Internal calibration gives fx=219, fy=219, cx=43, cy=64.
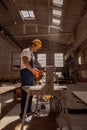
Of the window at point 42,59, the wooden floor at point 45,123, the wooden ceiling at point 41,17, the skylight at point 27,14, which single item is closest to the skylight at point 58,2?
the wooden ceiling at point 41,17

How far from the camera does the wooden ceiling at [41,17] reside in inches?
383

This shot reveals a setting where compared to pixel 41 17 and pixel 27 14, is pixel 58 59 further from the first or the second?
pixel 27 14

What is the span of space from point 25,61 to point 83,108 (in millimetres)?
2006

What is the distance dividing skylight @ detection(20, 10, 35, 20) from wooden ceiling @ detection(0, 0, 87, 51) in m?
0.20

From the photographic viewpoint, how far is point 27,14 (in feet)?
41.8

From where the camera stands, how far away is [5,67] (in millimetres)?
13773

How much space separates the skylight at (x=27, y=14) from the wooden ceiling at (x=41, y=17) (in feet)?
0.66

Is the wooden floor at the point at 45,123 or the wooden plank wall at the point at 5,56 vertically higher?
the wooden plank wall at the point at 5,56

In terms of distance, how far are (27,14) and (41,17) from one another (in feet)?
2.74

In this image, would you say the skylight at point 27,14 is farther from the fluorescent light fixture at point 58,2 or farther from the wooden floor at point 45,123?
the wooden floor at point 45,123

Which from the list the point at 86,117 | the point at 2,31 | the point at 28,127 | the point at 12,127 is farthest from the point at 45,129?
the point at 2,31

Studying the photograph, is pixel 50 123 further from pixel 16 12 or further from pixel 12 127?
pixel 16 12

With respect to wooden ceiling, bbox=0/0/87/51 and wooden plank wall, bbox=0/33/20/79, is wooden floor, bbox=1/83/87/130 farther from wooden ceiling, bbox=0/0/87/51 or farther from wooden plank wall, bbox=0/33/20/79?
wooden plank wall, bbox=0/33/20/79

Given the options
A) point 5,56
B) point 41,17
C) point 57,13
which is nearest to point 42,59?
point 5,56
